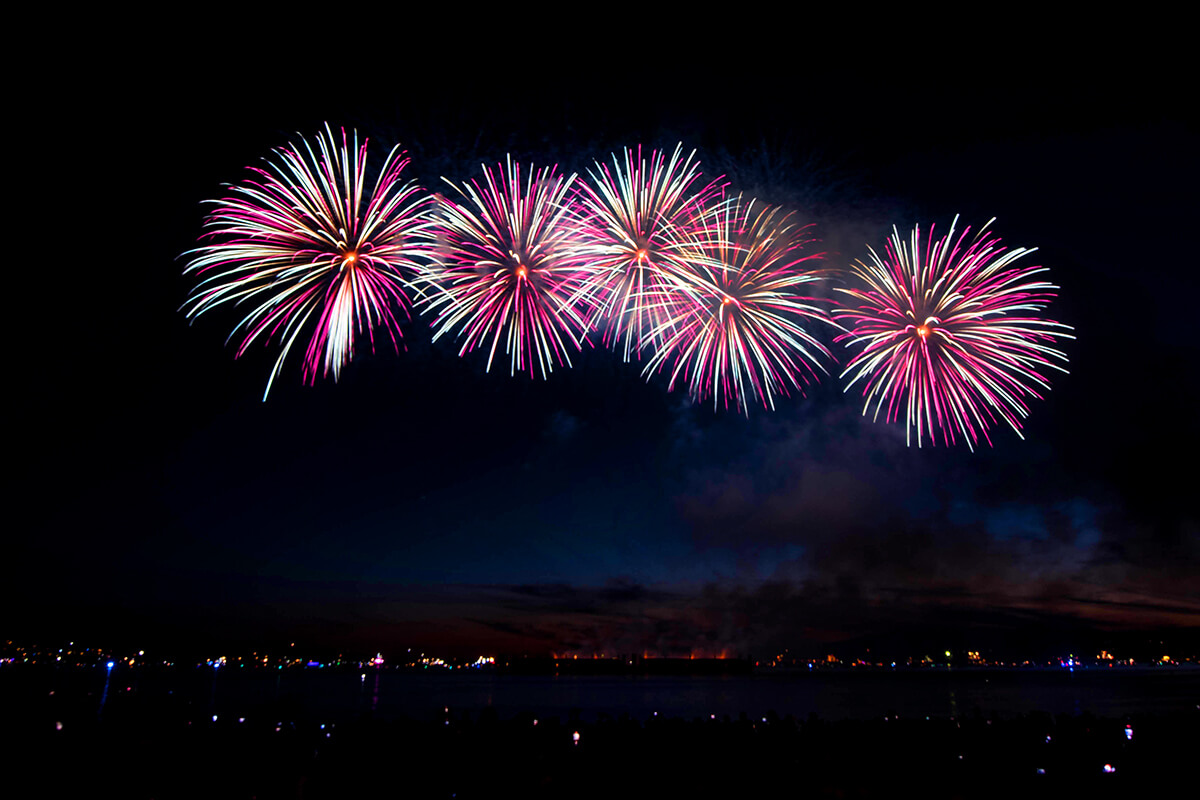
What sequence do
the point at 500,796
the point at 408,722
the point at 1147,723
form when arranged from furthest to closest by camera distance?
the point at 1147,723, the point at 408,722, the point at 500,796

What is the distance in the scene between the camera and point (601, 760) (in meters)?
15.5

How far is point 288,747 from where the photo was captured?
56.4 feet

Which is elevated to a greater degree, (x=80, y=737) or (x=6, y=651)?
(x=80, y=737)

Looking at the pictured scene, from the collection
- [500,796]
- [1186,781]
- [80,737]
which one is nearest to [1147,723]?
[1186,781]

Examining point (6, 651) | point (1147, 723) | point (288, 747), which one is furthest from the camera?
point (6, 651)

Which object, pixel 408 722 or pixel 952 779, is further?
pixel 408 722

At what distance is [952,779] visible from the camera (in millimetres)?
15125

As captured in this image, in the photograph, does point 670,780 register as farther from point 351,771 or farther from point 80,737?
point 80,737

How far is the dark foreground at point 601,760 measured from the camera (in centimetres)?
1420

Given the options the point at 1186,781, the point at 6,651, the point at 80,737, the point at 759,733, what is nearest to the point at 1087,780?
the point at 1186,781

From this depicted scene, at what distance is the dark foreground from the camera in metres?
14.2

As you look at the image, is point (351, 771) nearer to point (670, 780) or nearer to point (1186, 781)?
point (670, 780)

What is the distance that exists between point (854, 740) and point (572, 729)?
8.48m

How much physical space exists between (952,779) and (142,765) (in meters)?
18.0
